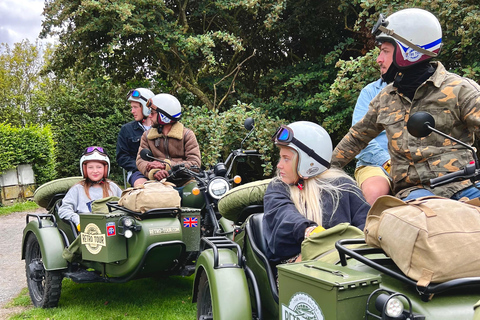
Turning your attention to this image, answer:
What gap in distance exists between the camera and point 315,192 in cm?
283

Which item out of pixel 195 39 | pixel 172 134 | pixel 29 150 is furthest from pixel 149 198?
pixel 29 150

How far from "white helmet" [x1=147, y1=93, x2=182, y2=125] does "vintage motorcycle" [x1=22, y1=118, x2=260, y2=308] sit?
2.31 feet

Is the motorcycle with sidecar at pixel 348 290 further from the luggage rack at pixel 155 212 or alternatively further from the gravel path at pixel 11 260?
the gravel path at pixel 11 260

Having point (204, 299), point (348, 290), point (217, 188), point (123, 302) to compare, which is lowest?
point (123, 302)

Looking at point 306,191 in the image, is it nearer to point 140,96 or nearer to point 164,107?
point 164,107

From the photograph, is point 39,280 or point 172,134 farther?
point 172,134

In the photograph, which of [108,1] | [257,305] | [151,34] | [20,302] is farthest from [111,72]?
[257,305]

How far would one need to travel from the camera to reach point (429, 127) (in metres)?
1.87

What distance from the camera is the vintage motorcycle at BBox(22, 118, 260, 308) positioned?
4.31 meters

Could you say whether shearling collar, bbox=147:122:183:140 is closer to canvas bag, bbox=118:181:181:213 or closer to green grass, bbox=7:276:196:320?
canvas bag, bbox=118:181:181:213

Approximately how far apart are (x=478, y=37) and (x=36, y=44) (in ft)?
78.6

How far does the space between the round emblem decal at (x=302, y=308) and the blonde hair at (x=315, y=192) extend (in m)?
0.86

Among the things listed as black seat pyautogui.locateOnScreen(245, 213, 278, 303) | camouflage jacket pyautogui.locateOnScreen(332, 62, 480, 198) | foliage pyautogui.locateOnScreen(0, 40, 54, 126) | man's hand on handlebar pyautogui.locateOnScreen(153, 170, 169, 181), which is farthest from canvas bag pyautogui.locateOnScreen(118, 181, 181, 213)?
foliage pyautogui.locateOnScreen(0, 40, 54, 126)

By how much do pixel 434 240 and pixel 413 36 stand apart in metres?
1.38
